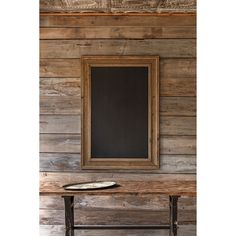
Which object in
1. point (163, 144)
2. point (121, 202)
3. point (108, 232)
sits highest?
point (163, 144)

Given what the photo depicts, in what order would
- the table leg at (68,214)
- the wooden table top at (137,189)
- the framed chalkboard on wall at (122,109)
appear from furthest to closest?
the framed chalkboard on wall at (122,109)
the table leg at (68,214)
the wooden table top at (137,189)

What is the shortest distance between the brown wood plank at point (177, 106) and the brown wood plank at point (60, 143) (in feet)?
2.44

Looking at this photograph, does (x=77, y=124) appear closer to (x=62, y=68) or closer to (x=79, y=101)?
(x=79, y=101)

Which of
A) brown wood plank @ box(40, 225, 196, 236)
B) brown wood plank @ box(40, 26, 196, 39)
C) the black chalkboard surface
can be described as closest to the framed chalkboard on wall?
the black chalkboard surface

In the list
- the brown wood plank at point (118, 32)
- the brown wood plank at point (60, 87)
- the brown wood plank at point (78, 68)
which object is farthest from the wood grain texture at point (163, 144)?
the brown wood plank at point (118, 32)

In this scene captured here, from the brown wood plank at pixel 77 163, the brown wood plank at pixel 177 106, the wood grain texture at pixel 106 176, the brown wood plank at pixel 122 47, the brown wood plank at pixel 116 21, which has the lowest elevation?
the wood grain texture at pixel 106 176

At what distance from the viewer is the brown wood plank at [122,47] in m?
3.08

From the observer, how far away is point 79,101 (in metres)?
3.09

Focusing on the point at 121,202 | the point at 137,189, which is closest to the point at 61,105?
the point at 121,202

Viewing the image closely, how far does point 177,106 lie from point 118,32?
0.77 m

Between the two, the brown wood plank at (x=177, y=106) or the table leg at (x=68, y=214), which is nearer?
the table leg at (x=68, y=214)

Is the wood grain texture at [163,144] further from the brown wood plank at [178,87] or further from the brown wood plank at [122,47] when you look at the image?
the brown wood plank at [122,47]
